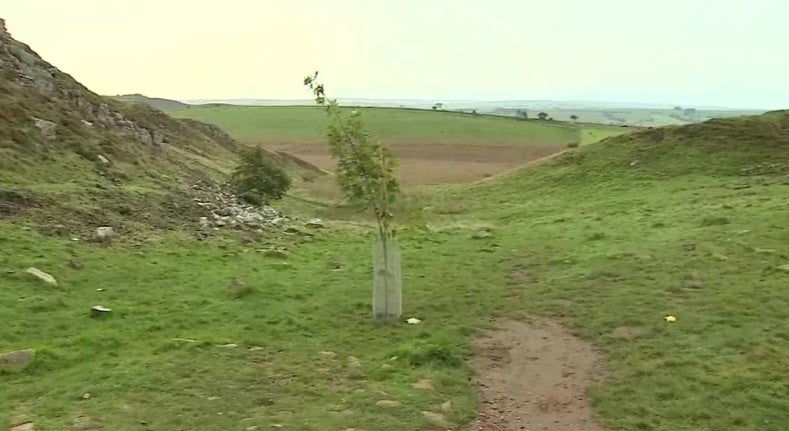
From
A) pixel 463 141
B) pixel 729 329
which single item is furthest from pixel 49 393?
pixel 463 141

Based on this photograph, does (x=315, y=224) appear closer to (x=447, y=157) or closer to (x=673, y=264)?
(x=673, y=264)

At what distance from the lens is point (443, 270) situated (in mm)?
18469

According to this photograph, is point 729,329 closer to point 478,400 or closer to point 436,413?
point 478,400

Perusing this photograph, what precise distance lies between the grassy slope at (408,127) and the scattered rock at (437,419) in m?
63.3

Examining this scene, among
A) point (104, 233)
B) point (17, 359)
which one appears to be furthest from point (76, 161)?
point (17, 359)

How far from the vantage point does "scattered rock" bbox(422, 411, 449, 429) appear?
8.97m

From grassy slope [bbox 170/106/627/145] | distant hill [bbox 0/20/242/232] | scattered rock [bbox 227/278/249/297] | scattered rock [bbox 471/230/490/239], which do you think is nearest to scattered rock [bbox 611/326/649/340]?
scattered rock [bbox 227/278/249/297]

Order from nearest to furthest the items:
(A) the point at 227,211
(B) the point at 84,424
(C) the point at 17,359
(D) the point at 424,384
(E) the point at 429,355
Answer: (B) the point at 84,424 → (D) the point at 424,384 → (C) the point at 17,359 → (E) the point at 429,355 → (A) the point at 227,211

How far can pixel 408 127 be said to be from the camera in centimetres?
8350

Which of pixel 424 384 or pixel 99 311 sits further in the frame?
pixel 99 311

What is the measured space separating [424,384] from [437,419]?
108 cm

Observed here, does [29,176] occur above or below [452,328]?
above

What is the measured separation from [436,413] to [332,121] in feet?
19.7

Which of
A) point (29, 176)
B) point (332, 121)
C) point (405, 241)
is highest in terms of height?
point (332, 121)
